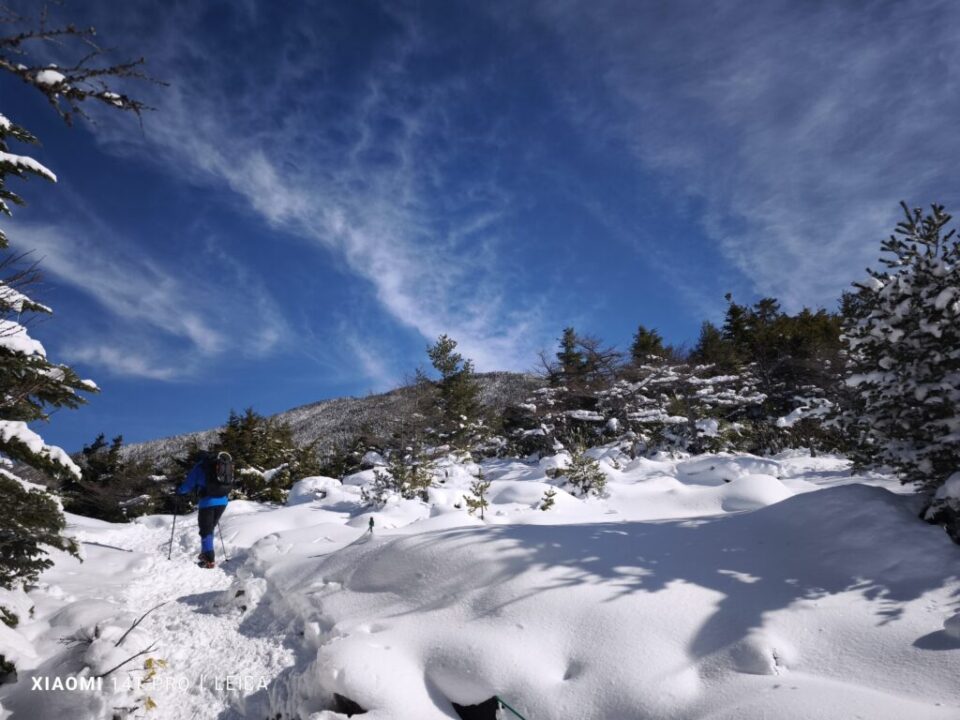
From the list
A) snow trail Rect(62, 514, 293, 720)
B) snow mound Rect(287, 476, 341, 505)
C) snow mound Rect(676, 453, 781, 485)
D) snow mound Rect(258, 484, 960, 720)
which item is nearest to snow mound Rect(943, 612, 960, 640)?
snow mound Rect(258, 484, 960, 720)

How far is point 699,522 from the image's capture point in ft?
18.2

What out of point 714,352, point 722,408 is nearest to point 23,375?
point 722,408

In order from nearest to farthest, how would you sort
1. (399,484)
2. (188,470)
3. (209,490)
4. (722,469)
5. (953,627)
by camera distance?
1. (953,627)
2. (209,490)
3. (722,469)
4. (399,484)
5. (188,470)

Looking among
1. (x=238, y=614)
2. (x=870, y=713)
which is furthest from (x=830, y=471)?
(x=238, y=614)

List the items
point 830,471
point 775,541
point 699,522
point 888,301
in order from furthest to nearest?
point 830,471 < point 699,522 < point 888,301 < point 775,541

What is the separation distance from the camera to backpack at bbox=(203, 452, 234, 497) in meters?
8.08

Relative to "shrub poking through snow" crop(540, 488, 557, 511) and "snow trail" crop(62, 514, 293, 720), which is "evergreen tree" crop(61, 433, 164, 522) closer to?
"snow trail" crop(62, 514, 293, 720)

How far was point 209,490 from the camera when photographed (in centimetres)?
806

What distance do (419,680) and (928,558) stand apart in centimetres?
421

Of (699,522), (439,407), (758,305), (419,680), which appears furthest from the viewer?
(758,305)

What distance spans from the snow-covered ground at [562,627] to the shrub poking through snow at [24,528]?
33cm

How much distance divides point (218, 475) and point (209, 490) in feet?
0.96

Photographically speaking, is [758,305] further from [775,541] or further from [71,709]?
[71,709]

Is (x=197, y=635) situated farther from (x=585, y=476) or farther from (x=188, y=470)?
(x=188, y=470)
